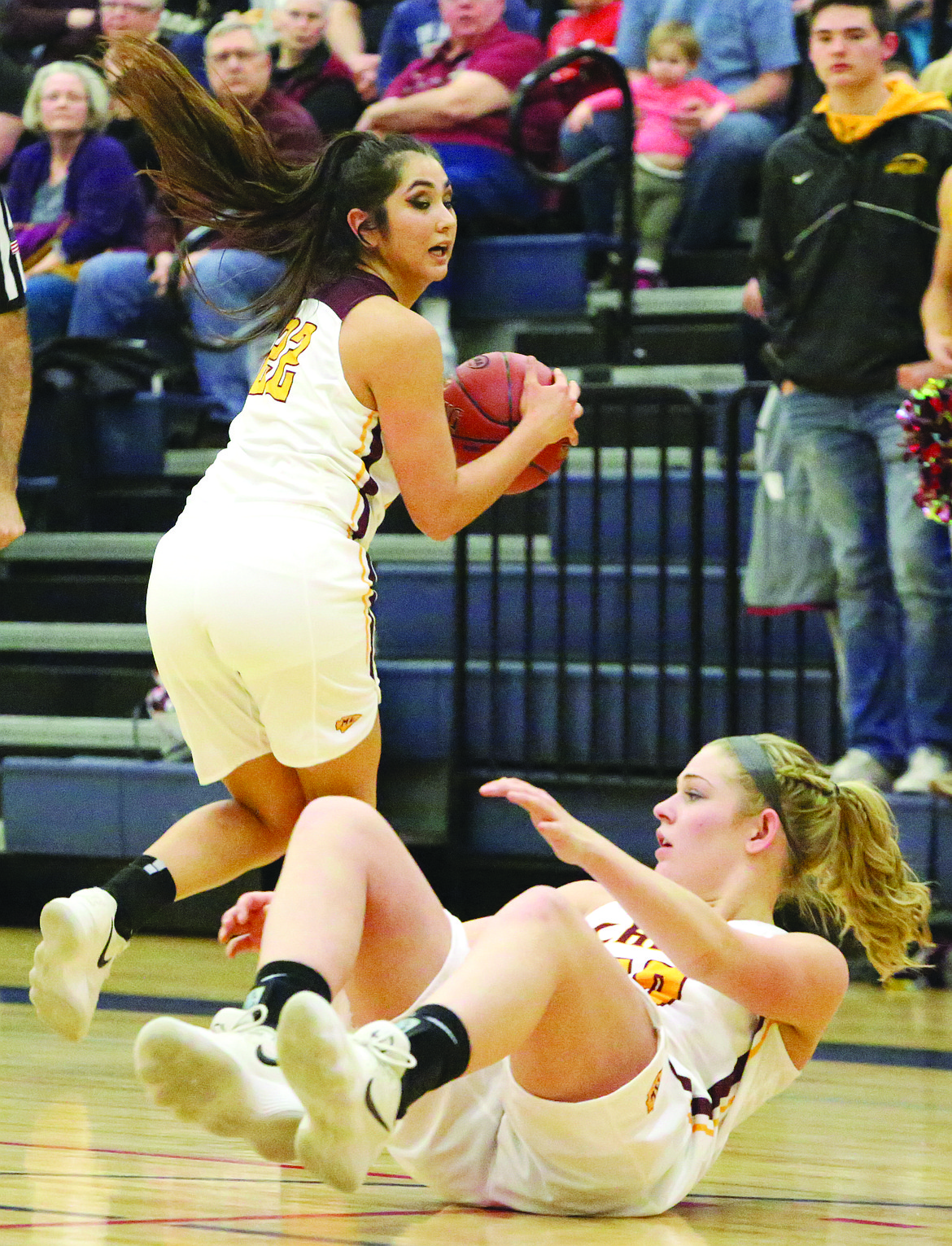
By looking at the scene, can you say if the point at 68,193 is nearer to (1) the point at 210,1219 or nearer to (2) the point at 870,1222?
(1) the point at 210,1219

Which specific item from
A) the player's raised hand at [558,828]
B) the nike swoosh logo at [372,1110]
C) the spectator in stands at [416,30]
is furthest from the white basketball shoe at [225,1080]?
the spectator in stands at [416,30]

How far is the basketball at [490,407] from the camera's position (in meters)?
3.01

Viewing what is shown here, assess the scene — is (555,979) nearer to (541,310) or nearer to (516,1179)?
(516,1179)

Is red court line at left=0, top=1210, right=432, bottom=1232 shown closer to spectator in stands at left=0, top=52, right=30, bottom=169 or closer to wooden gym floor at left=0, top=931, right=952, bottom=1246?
wooden gym floor at left=0, top=931, right=952, bottom=1246

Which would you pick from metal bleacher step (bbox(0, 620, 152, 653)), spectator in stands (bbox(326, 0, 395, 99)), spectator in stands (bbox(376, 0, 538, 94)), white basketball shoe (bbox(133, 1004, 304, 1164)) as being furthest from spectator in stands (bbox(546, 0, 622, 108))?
white basketball shoe (bbox(133, 1004, 304, 1164))

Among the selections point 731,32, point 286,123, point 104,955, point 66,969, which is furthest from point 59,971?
point 731,32

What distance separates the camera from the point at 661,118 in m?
6.48

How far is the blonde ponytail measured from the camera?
261cm

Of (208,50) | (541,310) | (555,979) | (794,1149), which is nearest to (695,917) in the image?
(555,979)

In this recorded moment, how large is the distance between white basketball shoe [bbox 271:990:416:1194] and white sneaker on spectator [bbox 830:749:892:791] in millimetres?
3112

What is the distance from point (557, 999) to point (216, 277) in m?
4.34

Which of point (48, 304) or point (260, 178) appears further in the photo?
point (48, 304)

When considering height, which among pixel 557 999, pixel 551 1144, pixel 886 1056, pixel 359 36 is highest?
pixel 359 36

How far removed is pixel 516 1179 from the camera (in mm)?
2385
